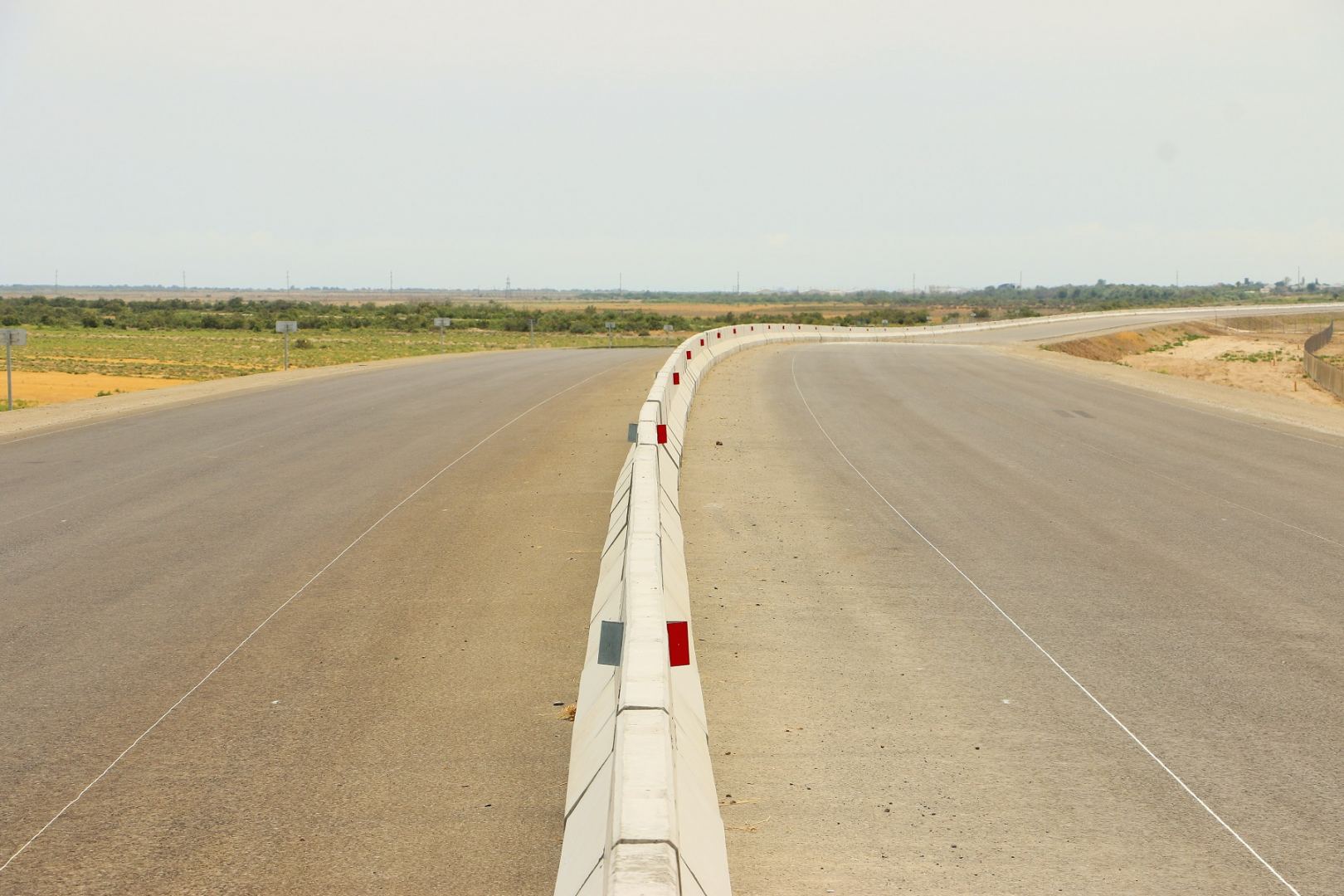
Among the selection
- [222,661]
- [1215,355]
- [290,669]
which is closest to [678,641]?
[290,669]

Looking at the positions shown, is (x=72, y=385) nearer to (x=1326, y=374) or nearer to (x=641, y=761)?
(x=641, y=761)

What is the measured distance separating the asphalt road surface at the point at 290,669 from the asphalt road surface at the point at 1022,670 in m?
1.32

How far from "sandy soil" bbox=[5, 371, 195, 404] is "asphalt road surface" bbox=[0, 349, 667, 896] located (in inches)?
790

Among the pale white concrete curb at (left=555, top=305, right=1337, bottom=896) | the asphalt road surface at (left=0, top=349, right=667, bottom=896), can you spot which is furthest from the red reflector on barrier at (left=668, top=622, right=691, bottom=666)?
the asphalt road surface at (left=0, top=349, right=667, bottom=896)

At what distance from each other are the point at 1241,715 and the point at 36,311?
125 metres

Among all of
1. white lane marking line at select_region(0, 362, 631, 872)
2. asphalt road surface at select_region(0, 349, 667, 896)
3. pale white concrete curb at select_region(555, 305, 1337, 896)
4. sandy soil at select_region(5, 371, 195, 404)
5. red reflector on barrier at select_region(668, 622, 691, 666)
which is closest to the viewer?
pale white concrete curb at select_region(555, 305, 1337, 896)

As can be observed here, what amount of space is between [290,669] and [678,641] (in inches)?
136

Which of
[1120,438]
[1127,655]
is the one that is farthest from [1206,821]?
[1120,438]

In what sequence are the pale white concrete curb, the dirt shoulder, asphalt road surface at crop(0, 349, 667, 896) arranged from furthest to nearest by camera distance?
the dirt shoulder, asphalt road surface at crop(0, 349, 667, 896), the pale white concrete curb

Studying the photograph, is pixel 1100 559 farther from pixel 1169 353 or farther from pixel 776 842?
pixel 1169 353

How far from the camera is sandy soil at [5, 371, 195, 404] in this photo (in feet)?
117

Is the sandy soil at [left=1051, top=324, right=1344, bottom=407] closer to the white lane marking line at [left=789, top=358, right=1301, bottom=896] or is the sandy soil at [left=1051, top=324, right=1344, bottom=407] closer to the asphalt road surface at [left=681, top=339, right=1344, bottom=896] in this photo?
the asphalt road surface at [left=681, top=339, right=1344, bottom=896]

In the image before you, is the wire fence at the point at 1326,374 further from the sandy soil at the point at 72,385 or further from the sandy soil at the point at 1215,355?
the sandy soil at the point at 72,385

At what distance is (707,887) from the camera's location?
4363 mm
